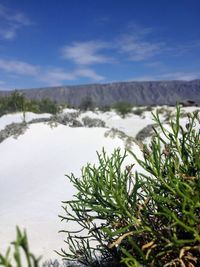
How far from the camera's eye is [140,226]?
12.5ft

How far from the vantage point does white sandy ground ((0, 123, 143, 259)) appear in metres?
9.13

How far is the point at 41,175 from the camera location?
574 inches

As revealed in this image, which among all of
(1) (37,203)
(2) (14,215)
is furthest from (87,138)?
(2) (14,215)

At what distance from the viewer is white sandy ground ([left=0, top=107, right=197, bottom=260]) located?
360 inches

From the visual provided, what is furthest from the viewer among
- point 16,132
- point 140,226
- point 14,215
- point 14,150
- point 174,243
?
point 16,132

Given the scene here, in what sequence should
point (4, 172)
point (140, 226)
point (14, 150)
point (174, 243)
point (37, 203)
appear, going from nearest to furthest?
point (174, 243) → point (140, 226) → point (37, 203) → point (4, 172) → point (14, 150)

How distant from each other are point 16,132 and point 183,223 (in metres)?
16.3

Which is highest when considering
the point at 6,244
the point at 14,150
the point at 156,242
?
the point at 14,150

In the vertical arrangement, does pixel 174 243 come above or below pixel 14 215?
above

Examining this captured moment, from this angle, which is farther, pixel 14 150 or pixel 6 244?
pixel 14 150

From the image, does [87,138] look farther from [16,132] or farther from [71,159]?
[16,132]

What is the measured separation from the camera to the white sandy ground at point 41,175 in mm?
9133

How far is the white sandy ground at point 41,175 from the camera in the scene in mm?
9133

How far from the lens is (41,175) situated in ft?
47.9
